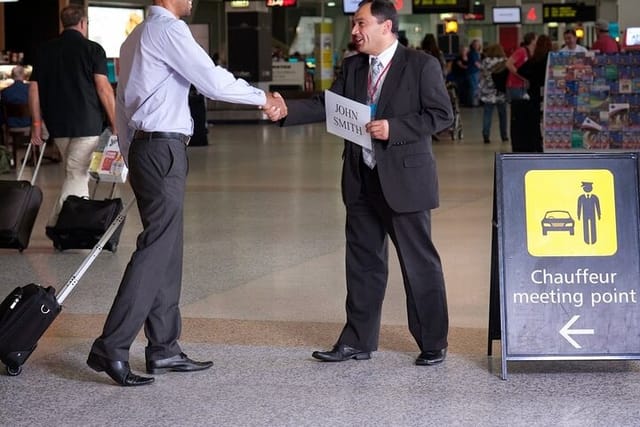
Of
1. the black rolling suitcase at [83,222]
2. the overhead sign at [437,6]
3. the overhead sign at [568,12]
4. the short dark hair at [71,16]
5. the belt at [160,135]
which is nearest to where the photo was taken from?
the belt at [160,135]

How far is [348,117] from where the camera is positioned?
5.71 meters

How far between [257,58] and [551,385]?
2325 centimetres

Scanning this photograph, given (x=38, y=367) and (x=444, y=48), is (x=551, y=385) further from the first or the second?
(x=444, y=48)

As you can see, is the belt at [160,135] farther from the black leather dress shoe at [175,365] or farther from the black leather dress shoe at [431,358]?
the black leather dress shoe at [431,358]

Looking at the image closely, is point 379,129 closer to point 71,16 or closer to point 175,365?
point 175,365

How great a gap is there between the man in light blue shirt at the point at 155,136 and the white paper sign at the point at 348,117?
14.0 inches

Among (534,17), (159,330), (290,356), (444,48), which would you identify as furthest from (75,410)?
(534,17)

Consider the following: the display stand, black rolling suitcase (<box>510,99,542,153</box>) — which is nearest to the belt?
the display stand

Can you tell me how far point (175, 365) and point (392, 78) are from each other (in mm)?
1628

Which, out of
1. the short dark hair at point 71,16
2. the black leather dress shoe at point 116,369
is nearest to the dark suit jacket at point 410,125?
the black leather dress shoe at point 116,369

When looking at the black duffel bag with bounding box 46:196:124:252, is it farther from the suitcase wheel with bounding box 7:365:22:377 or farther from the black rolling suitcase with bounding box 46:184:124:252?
the suitcase wheel with bounding box 7:365:22:377

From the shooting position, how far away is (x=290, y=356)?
6.04 metres

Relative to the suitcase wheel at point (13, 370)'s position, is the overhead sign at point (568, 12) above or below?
above

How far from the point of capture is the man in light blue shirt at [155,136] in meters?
5.37
